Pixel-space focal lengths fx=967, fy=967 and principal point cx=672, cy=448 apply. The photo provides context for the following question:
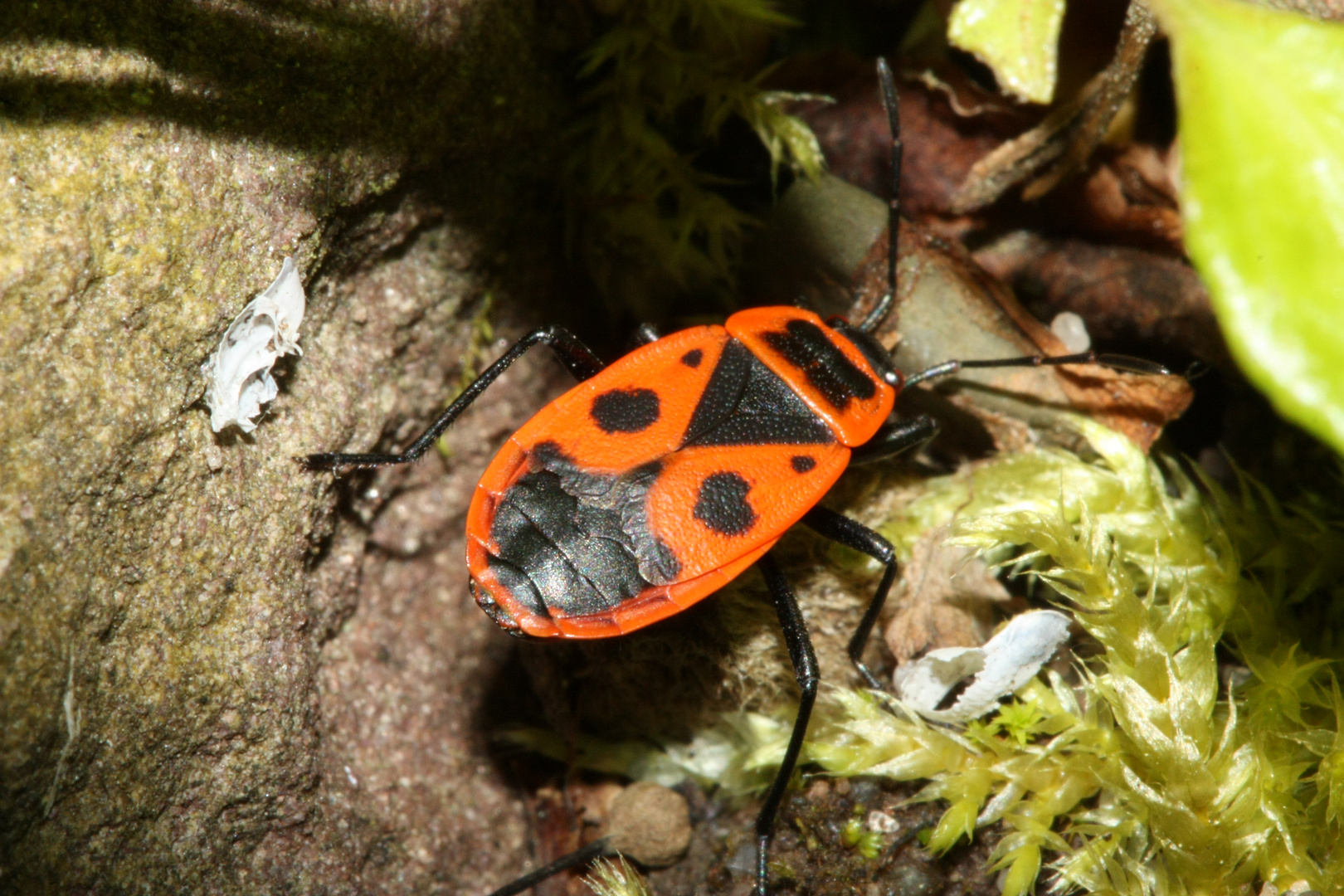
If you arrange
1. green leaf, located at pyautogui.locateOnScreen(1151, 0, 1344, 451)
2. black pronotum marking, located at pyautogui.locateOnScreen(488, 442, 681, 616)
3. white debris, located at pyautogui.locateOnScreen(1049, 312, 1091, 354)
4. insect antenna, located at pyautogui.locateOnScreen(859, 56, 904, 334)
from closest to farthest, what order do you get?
green leaf, located at pyautogui.locateOnScreen(1151, 0, 1344, 451)
black pronotum marking, located at pyautogui.locateOnScreen(488, 442, 681, 616)
insect antenna, located at pyautogui.locateOnScreen(859, 56, 904, 334)
white debris, located at pyautogui.locateOnScreen(1049, 312, 1091, 354)

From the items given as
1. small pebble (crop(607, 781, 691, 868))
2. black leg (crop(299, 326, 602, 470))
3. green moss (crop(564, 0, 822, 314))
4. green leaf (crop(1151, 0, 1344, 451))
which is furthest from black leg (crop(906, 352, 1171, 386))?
green leaf (crop(1151, 0, 1344, 451))

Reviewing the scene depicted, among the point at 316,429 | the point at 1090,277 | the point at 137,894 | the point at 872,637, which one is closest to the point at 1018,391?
the point at 1090,277

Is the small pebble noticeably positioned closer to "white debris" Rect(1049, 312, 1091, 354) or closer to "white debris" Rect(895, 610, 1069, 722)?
"white debris" Rect(895, 610, 1069, 722)

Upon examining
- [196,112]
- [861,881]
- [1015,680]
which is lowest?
[861,881]

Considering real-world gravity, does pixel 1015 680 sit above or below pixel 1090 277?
below

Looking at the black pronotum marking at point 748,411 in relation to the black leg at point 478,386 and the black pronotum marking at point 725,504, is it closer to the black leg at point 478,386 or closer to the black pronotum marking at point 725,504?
the black pronotum marking at point 725,504

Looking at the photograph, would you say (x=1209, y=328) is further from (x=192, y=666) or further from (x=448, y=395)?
(x=192, y=666)

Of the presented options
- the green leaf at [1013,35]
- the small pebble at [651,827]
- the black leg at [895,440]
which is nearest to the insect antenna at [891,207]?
the green leaf at [1013,35]
